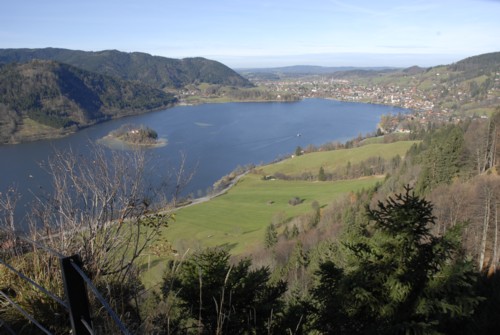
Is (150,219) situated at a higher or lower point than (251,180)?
higher

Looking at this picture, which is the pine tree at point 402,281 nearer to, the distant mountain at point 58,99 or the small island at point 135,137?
the small island at point 135,137

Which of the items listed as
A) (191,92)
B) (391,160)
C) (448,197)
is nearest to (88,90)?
(191,92)

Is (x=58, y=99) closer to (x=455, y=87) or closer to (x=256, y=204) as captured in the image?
(x=256, y=204)

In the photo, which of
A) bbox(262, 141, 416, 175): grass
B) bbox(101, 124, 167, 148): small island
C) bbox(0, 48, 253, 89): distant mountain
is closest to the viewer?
bbox(101, 124, 167, 148): small island

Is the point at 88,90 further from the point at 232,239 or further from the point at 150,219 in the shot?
the point at 150,219

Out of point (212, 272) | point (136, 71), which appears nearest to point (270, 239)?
point (212, 272)

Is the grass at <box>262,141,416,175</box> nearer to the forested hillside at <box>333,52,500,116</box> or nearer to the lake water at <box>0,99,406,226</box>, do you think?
the lake water at <box>0,99,406,226</box>

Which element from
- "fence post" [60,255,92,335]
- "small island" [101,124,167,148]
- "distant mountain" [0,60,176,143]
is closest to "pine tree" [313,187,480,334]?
"fence post" [60,255,92,335]

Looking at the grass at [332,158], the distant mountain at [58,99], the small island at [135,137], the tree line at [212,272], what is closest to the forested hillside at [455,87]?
the grass at [332,158]
